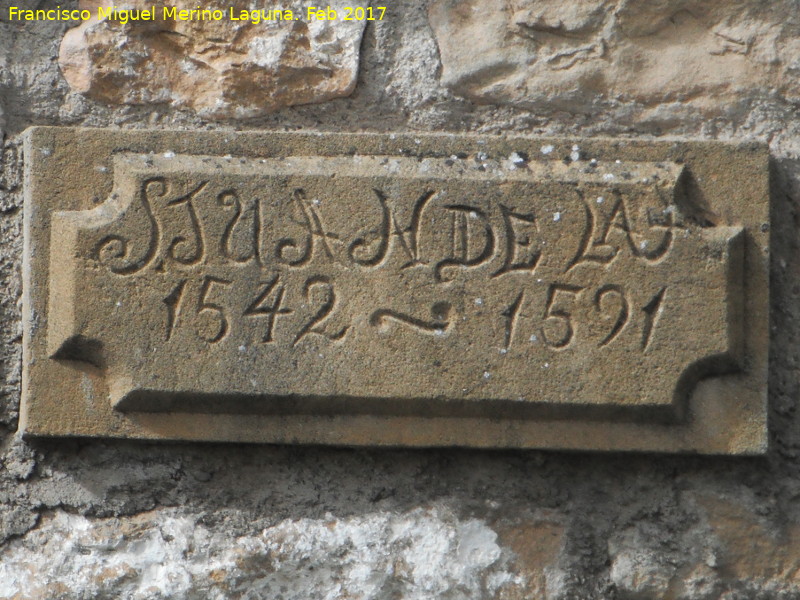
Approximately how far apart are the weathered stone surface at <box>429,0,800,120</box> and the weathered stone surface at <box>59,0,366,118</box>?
0.17 metres

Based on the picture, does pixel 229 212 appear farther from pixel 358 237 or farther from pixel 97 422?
pixel 97 422

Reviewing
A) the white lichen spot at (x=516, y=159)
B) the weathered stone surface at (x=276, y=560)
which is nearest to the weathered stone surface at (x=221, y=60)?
the white lichen spot at (x=516, y=159)

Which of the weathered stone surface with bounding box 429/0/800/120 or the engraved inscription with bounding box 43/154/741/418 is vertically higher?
the weathered stone surface with bounding box 429/0/800/120

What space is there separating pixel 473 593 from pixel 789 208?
677 mm

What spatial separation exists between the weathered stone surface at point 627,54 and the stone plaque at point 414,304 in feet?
0.33

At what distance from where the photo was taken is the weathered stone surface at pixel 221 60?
141 cm

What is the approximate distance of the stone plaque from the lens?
1307mm

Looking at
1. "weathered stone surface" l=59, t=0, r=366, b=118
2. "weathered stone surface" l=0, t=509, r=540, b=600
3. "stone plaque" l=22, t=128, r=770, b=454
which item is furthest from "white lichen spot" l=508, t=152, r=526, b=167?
"weathered stone surface" l=0, t=509, r=540, b=600

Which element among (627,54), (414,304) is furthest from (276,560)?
(627,54)

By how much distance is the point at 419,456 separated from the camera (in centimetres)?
137

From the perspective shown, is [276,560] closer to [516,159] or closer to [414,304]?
[414,304]

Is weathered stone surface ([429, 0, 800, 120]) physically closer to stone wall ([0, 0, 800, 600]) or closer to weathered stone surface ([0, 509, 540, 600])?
stone wall ([0, 0, 800, 600])

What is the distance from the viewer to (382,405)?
1318mm

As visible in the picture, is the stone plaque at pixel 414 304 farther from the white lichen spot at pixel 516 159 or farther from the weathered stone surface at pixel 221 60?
the weathered stone surface at pixel 221 60
